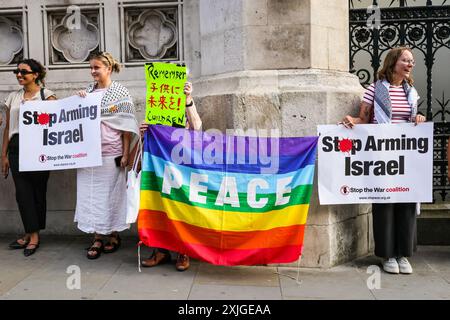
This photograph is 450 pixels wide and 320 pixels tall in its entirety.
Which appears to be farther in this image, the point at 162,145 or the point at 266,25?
the point at 266,25

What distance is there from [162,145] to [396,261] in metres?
2.60

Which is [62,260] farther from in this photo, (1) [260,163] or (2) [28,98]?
(1) [260,163]

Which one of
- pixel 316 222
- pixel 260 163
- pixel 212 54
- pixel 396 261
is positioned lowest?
pixel 396 261

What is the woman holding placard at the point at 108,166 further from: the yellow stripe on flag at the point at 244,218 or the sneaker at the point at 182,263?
the yellow stripe on flag at the point at 244,218

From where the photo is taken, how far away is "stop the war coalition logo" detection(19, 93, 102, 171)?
5062 mm

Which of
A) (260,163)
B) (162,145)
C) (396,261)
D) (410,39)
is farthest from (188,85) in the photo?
(410,39)

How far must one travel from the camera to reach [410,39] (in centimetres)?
610

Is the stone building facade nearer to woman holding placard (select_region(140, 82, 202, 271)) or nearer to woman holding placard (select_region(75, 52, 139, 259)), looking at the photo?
woman holding placard (select_region(140, 82, 202, 271))

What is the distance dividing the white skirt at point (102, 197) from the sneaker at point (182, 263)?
30.5 inches

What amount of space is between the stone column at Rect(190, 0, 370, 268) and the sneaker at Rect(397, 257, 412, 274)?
1.64 ft

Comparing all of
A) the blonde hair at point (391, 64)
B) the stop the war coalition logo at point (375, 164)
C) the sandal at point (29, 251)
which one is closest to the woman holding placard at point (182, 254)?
the stop the war coalition logo at point (375, 164)

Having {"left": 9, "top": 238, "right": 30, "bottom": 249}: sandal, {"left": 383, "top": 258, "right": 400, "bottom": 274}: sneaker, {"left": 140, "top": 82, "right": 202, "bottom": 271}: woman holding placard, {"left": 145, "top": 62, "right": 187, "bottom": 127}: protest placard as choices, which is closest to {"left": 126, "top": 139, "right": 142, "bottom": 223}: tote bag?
{"left": 140, "top": 82, "right": 202, "bottom": 271}: woman holding placard

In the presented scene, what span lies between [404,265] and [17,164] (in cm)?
426

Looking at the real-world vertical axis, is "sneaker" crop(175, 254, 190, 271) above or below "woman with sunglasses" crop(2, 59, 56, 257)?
below
